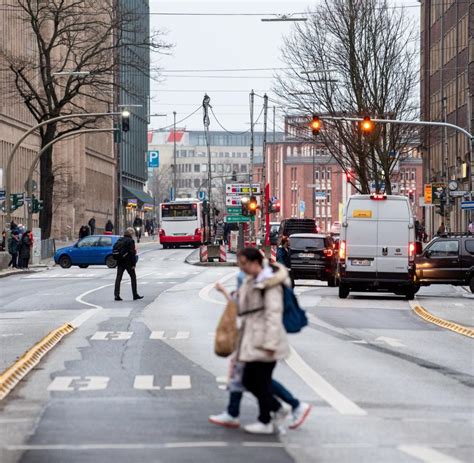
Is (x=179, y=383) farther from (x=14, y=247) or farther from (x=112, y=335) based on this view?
(x=14, y=247)

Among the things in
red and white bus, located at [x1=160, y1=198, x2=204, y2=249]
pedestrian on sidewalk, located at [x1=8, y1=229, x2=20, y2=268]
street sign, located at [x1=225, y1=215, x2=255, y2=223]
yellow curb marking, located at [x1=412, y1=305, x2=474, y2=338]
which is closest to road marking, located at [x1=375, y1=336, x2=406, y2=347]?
yellow curb marking, located at [x1=412, y1=305, x2=474, y2=338]

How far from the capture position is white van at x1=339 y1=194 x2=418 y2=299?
36281 millimetres

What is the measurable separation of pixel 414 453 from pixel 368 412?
2.63m

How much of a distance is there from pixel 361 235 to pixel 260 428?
82.6 feet

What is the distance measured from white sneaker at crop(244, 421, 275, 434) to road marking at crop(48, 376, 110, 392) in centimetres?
382

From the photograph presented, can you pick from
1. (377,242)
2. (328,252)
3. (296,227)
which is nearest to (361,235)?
(377,242)

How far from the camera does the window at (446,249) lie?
41.2 meters

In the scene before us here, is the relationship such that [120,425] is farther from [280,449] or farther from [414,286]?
[414,286]

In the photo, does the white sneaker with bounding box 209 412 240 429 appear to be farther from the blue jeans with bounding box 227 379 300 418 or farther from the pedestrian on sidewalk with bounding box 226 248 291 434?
the pedestrian on sidewalk with bounding box 226 248 291 434

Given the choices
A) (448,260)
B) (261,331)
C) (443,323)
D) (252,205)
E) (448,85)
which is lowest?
(443,323)

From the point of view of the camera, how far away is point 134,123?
5719 inches

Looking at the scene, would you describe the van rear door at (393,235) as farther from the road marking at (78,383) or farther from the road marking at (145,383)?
the road marking at (78,383)

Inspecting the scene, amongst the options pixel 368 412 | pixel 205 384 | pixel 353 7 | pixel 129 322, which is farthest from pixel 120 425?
pixel 353 7

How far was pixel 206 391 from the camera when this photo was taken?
49.0 feet
